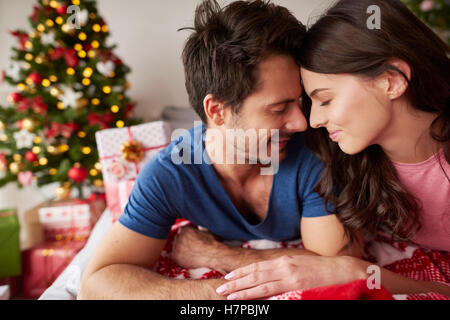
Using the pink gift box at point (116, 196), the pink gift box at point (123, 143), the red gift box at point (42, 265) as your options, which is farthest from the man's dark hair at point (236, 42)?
the red gift box at point (42, 265)

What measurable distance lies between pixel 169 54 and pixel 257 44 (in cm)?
142

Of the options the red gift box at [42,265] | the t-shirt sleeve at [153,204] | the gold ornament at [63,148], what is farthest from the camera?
the gold ornament at [63,148]

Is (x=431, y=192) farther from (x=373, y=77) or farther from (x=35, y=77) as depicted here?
(x=35, y=77)

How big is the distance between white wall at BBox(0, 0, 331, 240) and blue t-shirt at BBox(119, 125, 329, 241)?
3.90 ft

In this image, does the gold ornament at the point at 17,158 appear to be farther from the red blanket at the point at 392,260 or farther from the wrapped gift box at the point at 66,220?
the red blanket at the point at 392,260

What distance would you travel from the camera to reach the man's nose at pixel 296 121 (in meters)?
Answer: 1.05

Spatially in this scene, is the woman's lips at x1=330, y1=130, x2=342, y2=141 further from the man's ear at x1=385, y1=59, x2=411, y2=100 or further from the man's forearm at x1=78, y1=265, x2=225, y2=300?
the man's forearm at x1=78, y1=265, x2=225, y2=300

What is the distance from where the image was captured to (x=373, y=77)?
89 cm

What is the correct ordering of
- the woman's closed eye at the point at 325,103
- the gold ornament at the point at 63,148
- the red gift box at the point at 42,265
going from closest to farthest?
the woman's closed eye at the point at 325,103 < the red gift box at the point at 42,265 < the gold ornament at the point at 63,148

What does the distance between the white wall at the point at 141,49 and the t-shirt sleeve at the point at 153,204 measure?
1209mm

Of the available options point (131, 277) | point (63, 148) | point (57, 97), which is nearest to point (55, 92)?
point (57, 97)

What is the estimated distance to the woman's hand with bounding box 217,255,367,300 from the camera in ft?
2.78

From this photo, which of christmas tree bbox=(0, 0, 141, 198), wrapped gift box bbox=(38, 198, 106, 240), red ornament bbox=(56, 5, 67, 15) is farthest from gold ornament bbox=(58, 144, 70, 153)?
red ornament bbox=(56, 5, 67, 15)
